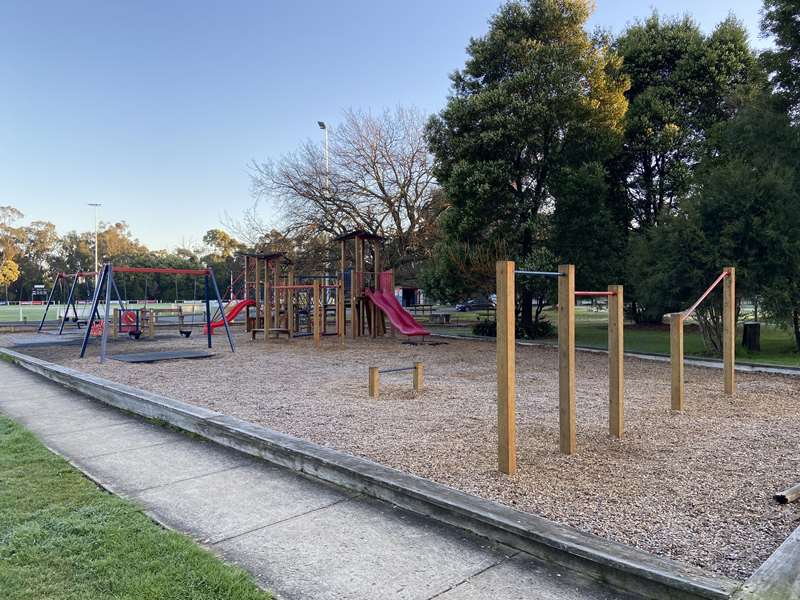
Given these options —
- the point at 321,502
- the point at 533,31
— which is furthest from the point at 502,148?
the point at 321,502

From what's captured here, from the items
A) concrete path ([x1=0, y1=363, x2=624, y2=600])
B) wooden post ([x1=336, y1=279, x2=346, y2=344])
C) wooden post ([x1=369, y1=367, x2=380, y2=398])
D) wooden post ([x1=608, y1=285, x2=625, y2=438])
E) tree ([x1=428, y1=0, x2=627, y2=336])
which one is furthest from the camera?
wooden post ([x1=336, y1=279, x2=346, y2=344])

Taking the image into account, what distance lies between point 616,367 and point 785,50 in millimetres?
13796

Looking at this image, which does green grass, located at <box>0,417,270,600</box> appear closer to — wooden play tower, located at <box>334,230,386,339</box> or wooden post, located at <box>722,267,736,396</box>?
wooden post, located at <box>722,267,736,396</box>

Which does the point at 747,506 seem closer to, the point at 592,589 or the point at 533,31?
the point at 592,589

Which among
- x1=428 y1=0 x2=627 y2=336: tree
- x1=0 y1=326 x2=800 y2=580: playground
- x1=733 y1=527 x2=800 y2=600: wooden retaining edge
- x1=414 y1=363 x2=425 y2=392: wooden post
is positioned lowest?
x1=0 y1=326 x2=800 y2=580: playground

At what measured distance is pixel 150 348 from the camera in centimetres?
1421

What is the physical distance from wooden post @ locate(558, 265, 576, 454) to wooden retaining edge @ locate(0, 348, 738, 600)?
1.47 m

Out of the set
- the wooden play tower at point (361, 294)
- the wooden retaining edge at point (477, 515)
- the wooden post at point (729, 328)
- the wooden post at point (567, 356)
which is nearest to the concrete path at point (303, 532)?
the wooden retaining edge at point (477, 515)

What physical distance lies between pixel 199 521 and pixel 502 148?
47.7ft

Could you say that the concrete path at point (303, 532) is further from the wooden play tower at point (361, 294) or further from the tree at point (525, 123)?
the wooden play tower at point (361, 294)

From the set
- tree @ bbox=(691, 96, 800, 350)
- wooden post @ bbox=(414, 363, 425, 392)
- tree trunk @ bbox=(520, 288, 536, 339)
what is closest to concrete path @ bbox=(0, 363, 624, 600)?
wooden post @ bbox=(414, 363, 425, 392)

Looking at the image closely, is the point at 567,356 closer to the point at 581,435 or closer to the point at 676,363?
the point at 581,435

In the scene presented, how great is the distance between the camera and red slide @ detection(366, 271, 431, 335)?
1571 centimetres

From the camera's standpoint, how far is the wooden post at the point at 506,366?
4.19 m
